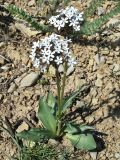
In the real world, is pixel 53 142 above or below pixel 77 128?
below

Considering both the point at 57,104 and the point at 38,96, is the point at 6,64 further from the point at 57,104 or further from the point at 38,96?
the point at 57,104

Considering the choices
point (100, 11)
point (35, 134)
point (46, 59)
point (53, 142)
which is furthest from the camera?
point (100, 11)

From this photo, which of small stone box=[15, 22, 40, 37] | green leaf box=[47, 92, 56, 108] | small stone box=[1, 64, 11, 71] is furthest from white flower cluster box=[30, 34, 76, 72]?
small stone box=[15, 22, 40, 37]

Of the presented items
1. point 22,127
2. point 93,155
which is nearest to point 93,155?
point 93,155

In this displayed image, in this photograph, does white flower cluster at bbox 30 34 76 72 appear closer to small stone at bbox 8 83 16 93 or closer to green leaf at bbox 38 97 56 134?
green leaf at bbox 38 97 56 134

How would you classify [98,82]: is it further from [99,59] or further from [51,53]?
[51,53]

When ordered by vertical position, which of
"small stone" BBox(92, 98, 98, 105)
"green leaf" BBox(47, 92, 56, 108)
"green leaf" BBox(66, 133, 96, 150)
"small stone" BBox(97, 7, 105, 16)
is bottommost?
"green leaf" BBox(66, 133, 96, 150)
